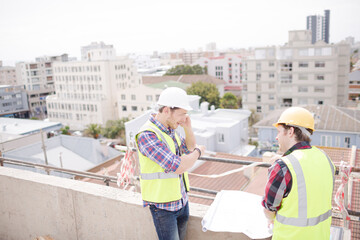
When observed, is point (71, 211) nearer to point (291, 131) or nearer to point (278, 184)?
point (278, 184)

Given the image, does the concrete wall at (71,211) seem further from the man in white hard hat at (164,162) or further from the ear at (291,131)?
the ear at (291,131)

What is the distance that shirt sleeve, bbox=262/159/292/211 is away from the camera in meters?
1.94

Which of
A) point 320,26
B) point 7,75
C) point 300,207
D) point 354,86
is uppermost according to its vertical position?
point 320,26

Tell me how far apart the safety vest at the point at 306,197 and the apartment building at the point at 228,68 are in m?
76.3

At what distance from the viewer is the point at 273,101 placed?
4409 cm

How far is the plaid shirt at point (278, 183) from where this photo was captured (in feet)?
6.37

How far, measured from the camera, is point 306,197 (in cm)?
193

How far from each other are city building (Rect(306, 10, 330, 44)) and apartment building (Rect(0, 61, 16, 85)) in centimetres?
13711

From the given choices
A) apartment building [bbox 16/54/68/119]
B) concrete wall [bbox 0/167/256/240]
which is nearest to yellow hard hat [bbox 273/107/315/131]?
concrete wall [bbox 0/167/256/240]

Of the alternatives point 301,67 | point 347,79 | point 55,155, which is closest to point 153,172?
point 55,155

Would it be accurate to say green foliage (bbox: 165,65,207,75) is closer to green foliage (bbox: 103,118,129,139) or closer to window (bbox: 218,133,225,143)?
green foliage (bbox: 103,118,129,139)

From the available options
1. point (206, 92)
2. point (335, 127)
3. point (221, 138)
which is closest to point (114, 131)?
point (206, 92)

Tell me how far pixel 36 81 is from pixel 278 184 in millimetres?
68209

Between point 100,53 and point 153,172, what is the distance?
53944mm
